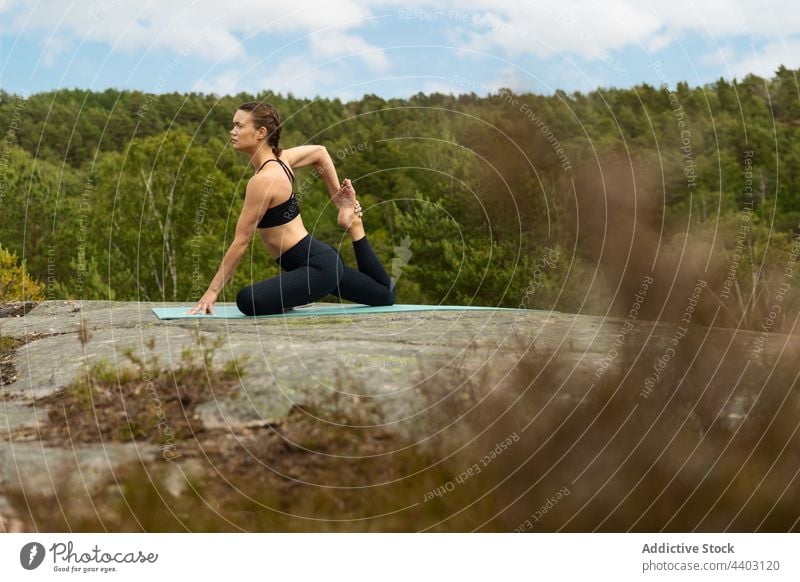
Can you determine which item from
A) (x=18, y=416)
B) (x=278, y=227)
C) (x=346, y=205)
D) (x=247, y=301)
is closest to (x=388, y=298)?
(x=346, y=205)

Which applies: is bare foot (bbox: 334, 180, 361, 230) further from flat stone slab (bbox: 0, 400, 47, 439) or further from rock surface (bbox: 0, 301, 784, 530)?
flat stone slab (bbox: 0, 400, 47, 439)

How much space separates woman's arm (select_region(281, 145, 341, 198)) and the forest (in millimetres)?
452

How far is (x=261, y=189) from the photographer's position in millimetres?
8211

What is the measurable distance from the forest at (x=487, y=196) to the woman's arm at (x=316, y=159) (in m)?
0.45

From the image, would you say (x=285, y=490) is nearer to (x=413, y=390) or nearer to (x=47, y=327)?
(x=413, y=390)

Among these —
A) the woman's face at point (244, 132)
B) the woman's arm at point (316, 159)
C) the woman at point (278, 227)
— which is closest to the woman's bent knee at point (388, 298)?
the woman at point (278, 227)

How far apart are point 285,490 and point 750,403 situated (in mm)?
2760

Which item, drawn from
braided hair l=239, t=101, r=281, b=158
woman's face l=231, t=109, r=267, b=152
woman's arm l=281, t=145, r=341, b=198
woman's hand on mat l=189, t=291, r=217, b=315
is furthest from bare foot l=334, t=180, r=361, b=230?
woman's hand on mat l=189, t=291, r=217, b=315

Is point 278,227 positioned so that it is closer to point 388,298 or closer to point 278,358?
point 388,298

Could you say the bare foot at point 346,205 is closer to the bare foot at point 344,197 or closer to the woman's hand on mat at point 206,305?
the bare foot at point 344,197

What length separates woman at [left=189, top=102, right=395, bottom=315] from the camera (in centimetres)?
823

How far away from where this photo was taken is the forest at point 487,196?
7082mm

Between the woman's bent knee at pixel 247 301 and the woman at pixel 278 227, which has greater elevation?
the woman at pixel 278 227

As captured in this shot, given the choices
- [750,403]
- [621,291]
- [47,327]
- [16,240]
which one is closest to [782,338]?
[750,403]
